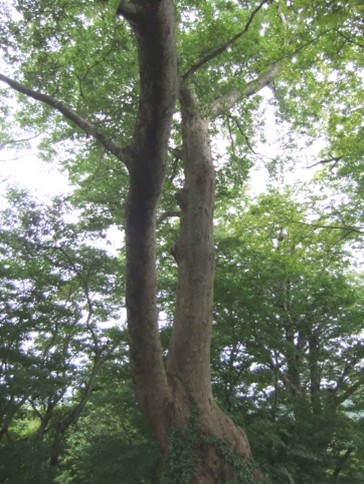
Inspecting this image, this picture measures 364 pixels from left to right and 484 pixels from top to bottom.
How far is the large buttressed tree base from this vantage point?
3.54 metres

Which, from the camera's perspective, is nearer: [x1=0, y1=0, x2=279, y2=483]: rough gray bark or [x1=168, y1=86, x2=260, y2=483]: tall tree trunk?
[x1=0, y1=0, x2=279, y2=483]: rough gray bark

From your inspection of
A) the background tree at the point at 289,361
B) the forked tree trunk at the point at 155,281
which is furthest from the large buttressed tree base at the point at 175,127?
the background tree at the point at 289,361

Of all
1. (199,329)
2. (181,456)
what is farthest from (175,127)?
(181,456)

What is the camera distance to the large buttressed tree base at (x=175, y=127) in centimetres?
354

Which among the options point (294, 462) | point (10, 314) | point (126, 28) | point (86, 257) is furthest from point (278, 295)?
point (126, 28)

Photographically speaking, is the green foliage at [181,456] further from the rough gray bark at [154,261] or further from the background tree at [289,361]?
the background tree at [289,361]

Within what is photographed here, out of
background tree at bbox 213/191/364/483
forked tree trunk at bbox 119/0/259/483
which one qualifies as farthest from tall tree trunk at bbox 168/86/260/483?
background tree at bbox 213/191/364/483

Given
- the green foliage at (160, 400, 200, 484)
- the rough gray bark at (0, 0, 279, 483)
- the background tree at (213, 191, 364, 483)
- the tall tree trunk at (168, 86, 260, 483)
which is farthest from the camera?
the background tree at (213, 191, 364, 483)

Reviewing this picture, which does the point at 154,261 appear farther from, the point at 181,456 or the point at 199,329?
the point at 181,456

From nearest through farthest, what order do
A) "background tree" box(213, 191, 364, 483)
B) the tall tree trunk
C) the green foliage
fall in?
the green foliage < the tall tree trunk < "background tree" box(213, 191, 364, 483)

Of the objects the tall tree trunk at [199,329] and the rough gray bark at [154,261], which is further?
the tall tree trunk at [199,329]

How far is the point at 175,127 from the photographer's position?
863 centimetres

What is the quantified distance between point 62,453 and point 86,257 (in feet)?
14.0

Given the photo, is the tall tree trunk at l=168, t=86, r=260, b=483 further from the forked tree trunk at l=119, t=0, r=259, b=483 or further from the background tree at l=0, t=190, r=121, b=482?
the background tree at l=0, t=190, r=121, b=482
